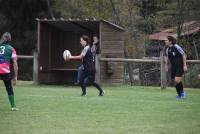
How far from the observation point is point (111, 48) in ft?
80.4

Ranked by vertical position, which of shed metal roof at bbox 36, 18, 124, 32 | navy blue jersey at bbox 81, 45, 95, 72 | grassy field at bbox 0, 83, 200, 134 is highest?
shed metal roof at bbox 36, 18, 124, 32

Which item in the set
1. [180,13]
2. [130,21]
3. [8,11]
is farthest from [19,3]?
[180,13]

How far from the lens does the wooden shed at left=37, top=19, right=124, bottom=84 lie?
24200 mm

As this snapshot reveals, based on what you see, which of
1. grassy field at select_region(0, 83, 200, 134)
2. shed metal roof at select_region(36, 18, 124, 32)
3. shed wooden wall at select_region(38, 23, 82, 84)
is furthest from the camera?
shed wooden wall at select_region(38, 23, 82, 84)

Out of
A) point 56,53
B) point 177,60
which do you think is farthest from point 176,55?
point 56,53

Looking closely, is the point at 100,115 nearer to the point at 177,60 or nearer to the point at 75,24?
the point at 177,60

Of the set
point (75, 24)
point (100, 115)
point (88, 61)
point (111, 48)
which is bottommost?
point (100, 115)

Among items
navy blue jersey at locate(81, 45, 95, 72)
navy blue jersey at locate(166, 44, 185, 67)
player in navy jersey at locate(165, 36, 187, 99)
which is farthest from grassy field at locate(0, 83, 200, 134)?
navy blue jersey at locate(166, 44, 185, 67)

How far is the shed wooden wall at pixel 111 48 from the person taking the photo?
2412cm

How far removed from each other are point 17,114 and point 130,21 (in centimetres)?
2377

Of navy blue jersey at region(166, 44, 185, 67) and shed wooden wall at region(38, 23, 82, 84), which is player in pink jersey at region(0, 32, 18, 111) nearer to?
navy blue jersey at region(166, 44, 185, 67)

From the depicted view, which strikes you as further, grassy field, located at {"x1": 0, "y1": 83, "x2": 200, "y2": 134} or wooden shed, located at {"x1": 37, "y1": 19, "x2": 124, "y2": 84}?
wooden shed, located at {"x1": 37, "y1": 19, "x2": 124, "y2": 84}

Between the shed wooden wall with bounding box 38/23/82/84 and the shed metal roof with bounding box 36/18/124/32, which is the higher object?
the shed metal roof with bounding box 36/18/124/32

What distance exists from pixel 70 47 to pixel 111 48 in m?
2.75
